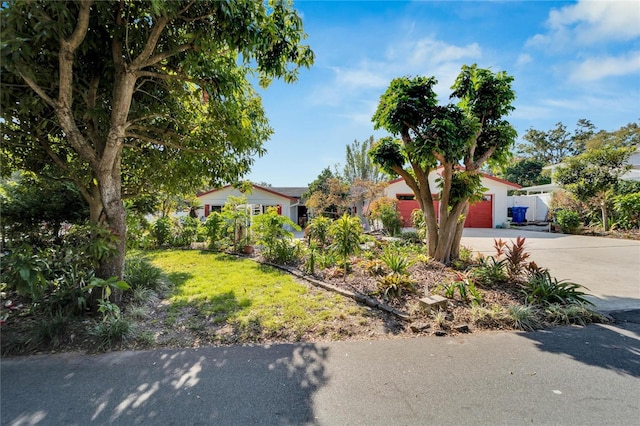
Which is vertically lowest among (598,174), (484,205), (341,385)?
(341,385)

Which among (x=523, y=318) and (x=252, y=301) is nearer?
(x=523, y=318)

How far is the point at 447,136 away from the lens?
5.37 metres

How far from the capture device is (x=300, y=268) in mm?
7254

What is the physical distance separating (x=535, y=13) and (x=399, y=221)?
323 inches

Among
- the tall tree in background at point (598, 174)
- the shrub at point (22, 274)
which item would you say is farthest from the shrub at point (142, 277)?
the tall tree in background at point (598, 174)

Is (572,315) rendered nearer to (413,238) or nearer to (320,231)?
(320,231)

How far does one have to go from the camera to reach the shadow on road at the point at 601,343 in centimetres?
305

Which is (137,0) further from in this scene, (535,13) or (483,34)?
(535,13)

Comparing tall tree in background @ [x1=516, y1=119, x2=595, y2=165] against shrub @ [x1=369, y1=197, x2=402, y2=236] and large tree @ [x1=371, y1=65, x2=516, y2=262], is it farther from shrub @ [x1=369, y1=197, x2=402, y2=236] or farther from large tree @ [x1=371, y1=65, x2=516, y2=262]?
large tree @ [x1=371, y1=65, x2=516, y2=262]

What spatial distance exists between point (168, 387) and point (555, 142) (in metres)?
50.2

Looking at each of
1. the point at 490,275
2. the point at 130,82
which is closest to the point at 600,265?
the point at 490,275

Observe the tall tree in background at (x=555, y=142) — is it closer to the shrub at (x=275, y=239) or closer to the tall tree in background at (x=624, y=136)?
the tall tree in background at (x=624, y=136)

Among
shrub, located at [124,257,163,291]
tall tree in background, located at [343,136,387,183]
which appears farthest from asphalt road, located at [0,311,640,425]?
tall tree in background, located at [343,136,387,183]

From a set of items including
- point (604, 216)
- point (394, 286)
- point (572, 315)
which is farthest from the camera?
point (604, 216)
